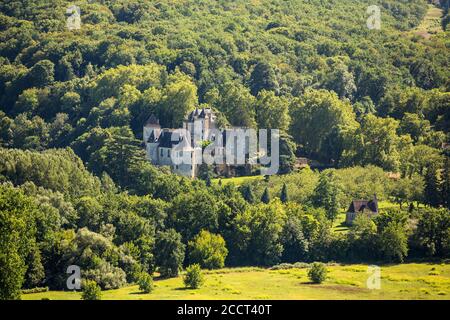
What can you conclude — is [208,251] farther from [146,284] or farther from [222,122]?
[222,122]

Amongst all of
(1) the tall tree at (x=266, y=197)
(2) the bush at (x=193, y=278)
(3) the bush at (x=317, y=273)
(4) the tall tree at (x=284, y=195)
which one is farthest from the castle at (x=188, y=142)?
(2) the bush at (x=193, y=278)

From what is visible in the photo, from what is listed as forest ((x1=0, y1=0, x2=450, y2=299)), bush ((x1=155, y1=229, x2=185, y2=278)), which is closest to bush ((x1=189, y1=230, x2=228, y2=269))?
forest ((x1=0, y1=0, x2=450, y2=299))

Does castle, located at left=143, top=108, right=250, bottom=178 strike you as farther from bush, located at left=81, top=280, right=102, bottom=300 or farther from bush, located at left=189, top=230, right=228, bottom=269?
bush, located at left=81, top=280, right=102, bottom=300

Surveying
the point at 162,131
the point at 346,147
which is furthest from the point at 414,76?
the point at 162,131

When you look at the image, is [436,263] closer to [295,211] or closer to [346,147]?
[295,211]

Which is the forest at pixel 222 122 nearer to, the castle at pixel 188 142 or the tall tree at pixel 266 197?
the tall tree at pixel 266 197

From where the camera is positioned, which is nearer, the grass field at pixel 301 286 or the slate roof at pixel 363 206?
the grass field at pixel 301 286

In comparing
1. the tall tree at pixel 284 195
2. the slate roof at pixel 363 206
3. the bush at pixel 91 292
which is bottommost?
the bush at pixel 91 292

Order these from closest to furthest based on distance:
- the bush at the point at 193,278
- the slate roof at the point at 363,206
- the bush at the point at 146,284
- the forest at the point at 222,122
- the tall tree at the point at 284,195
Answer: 1. the bush at the point at 146,284
2. the bush at the point at 193,278
3. the forest at the point at 222,122
4. the slate roof at the point at 363,206
5. the tall tree at the point at 284,195
